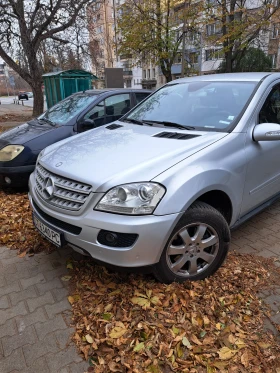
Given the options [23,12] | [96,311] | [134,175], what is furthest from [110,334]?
[23,12]

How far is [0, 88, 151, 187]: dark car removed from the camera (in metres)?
4.11

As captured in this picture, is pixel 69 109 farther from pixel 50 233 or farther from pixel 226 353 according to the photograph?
pixel 226 353

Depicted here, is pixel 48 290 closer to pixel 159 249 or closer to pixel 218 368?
pixel 159 249

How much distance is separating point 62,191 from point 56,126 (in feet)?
8.48

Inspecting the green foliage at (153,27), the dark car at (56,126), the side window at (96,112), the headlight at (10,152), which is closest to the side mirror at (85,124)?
the dark car at (56,126)

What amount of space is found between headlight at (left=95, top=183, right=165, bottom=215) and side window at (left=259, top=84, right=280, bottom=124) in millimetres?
1470

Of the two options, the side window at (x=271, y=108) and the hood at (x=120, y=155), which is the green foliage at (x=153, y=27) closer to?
the side window at (x=271, y=108)

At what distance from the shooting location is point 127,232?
200 cm

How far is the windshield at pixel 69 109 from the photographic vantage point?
4828 mm

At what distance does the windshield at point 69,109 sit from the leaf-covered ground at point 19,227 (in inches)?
53.5

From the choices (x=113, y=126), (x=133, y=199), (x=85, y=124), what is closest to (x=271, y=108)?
(x=113, y=126)

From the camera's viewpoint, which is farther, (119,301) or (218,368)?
(119,301)

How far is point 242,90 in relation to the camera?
9.85ft

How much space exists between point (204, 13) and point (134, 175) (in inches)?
533
